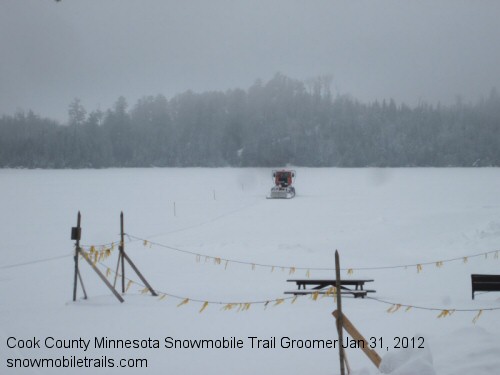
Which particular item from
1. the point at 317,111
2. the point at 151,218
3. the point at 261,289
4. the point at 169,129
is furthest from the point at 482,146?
the point at 261,289

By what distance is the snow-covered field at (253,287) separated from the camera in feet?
22.5

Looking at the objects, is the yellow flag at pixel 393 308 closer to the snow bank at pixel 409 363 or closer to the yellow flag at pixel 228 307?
the yellow flag at pixel 228 307

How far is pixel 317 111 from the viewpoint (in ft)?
590

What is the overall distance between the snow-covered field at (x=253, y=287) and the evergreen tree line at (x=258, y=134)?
130982mm

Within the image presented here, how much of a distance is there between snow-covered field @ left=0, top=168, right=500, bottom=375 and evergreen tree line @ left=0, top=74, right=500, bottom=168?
130982 mm

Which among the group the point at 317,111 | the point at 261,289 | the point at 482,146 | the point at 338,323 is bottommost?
the point at 261,289

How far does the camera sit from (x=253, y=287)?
41.1ft

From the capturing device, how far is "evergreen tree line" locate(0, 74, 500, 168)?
154m

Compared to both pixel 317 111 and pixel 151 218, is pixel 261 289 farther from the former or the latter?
pixel 317 111

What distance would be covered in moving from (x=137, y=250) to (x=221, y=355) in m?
11.3

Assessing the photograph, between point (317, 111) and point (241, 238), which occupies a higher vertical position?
point (317, 111)

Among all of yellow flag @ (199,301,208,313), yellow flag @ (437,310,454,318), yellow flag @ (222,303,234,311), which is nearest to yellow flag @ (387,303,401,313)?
yellow flag @ (437,310,454,318)

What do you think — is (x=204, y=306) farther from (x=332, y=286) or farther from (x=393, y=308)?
(x=393, y=308)

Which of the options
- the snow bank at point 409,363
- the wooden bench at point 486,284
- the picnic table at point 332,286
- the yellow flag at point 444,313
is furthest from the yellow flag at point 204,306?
the wooden bench at point 486,284
